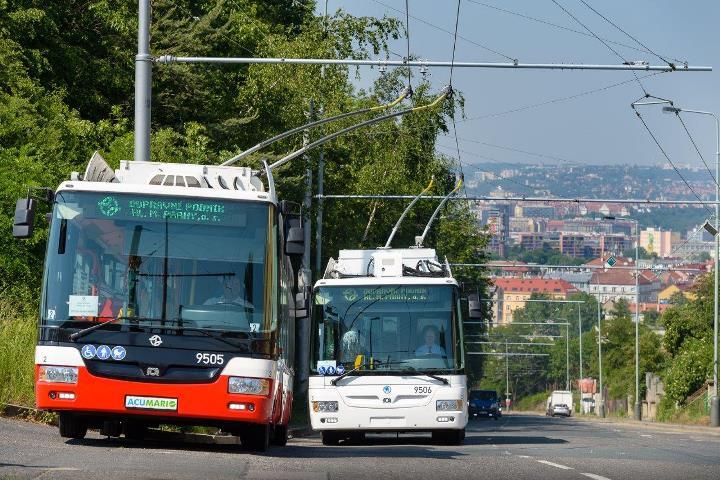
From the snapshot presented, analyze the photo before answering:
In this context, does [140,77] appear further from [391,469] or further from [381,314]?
[391,469]

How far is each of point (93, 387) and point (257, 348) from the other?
1776mm

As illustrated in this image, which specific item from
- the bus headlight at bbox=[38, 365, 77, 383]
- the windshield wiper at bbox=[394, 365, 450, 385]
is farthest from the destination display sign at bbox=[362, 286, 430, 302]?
the bus headlight at bbox=[38, 365, 77, 383]

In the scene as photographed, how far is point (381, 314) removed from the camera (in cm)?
2552

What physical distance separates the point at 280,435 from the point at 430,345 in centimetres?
312

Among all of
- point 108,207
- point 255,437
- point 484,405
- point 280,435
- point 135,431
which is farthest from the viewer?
point 484,405

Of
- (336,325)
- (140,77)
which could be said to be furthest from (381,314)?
(140,77)

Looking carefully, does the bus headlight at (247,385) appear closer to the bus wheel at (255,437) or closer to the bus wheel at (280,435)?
the bus wheel at (255,437)

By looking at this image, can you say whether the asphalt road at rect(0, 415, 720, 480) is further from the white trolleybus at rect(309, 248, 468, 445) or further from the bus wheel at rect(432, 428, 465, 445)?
the bus wheel at rect(432, 428, 465, 445)

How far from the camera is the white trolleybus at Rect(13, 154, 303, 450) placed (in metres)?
16.6

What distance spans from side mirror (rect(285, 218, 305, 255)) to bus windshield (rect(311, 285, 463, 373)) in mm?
8333

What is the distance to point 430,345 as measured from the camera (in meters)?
25.2

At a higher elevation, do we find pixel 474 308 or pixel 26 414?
pixel 474 308

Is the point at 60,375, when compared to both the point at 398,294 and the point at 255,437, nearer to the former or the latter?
the point at 255,437

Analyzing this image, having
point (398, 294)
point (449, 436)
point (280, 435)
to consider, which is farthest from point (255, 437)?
point (449, 436)
